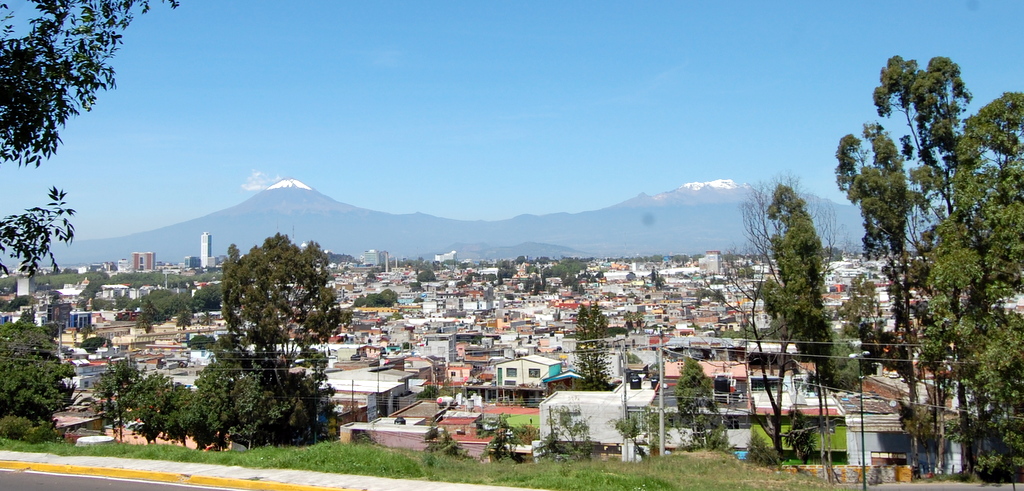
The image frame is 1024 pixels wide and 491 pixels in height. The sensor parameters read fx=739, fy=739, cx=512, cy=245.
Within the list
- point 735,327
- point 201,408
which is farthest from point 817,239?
point 735,327

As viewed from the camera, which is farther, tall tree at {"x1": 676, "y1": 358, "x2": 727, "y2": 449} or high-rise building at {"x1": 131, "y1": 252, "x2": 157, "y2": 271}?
high-rise building at {"x1": 131, "y1": 252, "x2": 157, "y2": 271}

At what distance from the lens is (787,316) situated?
13.0 m

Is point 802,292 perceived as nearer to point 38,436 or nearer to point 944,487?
point 944,487

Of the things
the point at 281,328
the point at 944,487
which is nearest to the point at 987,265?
the point at 944,487

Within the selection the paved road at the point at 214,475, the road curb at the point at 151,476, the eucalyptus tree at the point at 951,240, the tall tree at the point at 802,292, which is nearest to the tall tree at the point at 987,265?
the eucalyptus tree at the point at 951,240

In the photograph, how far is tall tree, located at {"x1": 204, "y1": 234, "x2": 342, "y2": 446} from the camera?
1542cm

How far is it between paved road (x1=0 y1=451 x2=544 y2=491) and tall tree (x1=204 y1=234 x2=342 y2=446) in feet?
24.7

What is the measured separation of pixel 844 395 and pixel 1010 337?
1162 centimetres

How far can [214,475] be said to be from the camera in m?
6.98

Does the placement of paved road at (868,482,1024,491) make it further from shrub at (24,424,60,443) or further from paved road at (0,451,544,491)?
shrub at (24,424,60,443)

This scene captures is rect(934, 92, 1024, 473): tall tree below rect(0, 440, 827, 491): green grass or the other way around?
the other way around

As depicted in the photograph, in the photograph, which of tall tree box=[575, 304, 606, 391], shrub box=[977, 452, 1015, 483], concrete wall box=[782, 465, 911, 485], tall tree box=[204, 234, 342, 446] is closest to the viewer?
shrub box=[977, 452, 1015, 483]

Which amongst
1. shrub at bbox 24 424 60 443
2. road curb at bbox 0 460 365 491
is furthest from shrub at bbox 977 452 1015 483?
shrub at bbox 24 424 60 443

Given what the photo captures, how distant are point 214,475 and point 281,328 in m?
8.87
